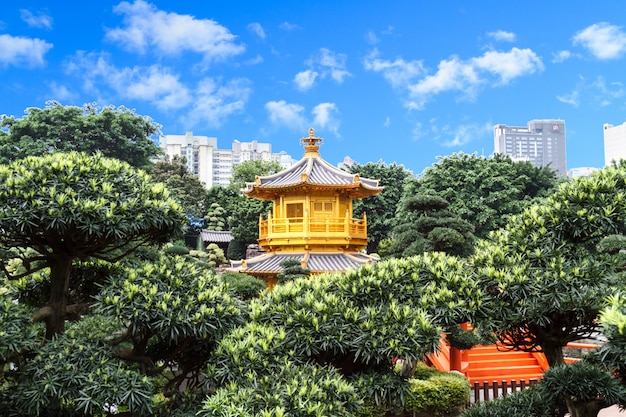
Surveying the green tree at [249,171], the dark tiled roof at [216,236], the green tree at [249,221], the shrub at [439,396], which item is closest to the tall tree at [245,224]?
the green tree at [249,221]

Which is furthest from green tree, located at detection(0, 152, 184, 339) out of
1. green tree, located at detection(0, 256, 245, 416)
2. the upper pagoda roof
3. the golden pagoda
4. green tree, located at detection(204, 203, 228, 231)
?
green tree, located at detection(204, 203, 228, 231)

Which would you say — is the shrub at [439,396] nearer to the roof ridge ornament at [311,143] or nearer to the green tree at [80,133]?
the roof ridge ornament at [311,143]

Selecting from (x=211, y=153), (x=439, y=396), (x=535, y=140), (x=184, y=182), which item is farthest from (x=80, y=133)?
(x=535, y=140)

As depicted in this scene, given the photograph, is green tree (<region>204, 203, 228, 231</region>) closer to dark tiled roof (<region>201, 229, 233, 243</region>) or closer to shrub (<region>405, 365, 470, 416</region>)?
dark tiled roof (<region>201, 229, 233, 243</region>)

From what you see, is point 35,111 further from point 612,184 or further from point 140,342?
point 612,184

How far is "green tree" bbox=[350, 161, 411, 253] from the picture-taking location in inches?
1185

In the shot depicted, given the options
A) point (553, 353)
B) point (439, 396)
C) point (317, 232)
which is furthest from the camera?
point (317, 232)

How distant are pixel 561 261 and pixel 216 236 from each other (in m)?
33.1

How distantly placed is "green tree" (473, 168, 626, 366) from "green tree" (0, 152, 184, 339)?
Result: 270cm

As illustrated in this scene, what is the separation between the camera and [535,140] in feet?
294

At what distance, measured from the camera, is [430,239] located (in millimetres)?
12422

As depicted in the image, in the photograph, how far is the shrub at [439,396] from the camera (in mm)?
9141

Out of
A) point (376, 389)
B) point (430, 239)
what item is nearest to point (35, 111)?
point (430, 239)

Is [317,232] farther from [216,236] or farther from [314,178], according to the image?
[216,236]
